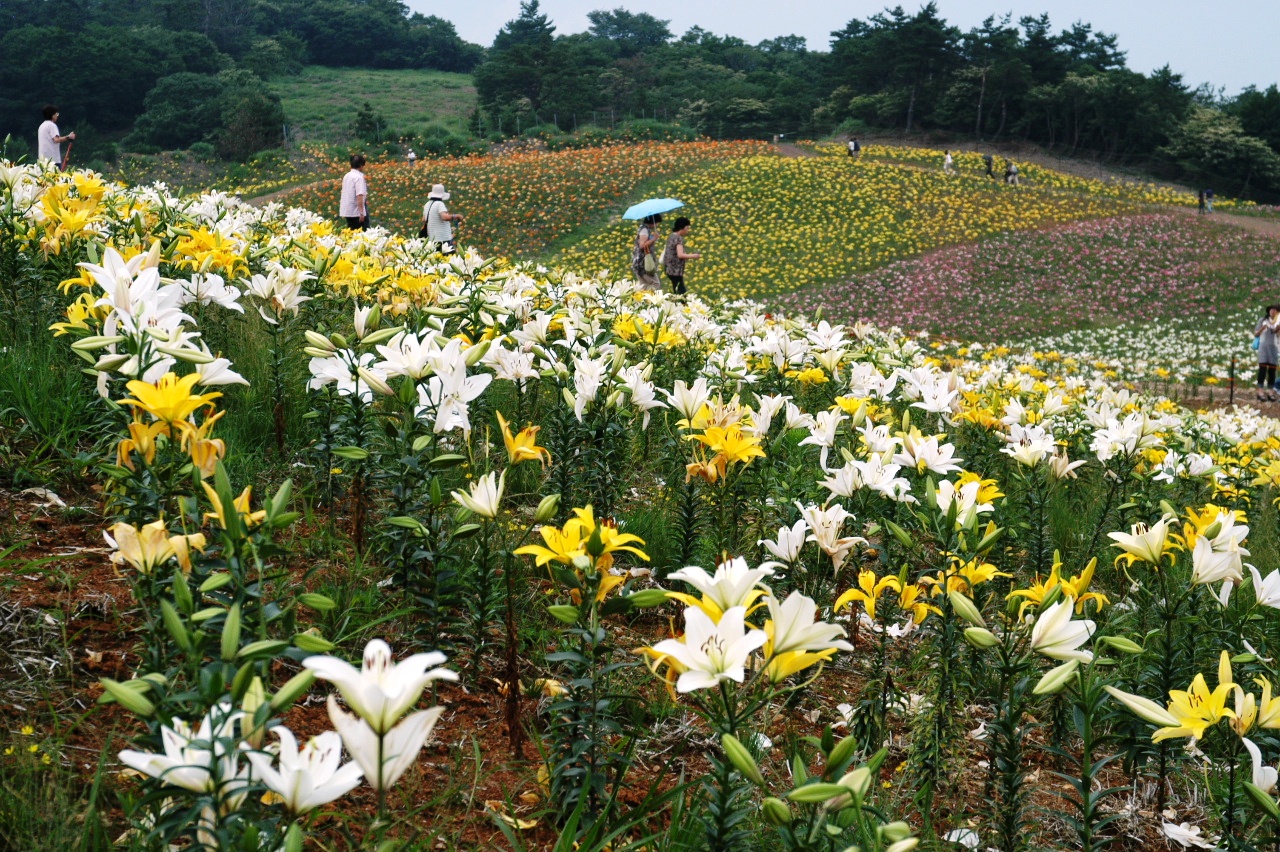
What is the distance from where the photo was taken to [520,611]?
217cm

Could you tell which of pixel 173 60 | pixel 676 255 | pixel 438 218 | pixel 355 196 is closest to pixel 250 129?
pixel 173 60

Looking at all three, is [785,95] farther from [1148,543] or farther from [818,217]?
[1148,543]

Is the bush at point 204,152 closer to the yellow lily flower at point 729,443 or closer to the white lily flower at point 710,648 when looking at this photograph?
the yellow lily flower at point 729,443

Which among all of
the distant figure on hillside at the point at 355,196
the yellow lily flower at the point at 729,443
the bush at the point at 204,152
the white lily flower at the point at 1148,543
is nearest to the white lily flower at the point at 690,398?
the yellow lily flower at the point at 729,443

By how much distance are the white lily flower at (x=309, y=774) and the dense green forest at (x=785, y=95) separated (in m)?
37.1

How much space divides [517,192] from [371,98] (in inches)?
1570

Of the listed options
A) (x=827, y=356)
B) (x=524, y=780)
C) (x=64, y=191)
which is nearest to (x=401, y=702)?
(x=524, y=780)

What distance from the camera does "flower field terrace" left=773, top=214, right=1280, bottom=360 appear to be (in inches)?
673

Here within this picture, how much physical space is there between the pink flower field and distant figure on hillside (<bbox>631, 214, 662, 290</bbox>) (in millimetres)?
6983

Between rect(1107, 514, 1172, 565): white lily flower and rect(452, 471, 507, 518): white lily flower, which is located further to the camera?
rect(1107, 514, 1172, 565): white lily flower

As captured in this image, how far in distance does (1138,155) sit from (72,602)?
51.7 meters

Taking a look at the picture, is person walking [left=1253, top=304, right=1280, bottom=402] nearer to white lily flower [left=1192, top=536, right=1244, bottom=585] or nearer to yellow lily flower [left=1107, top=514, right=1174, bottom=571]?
white lily flower [left=1192, top=536, right=1244, bottom=585]

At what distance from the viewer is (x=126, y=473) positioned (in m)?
1.52

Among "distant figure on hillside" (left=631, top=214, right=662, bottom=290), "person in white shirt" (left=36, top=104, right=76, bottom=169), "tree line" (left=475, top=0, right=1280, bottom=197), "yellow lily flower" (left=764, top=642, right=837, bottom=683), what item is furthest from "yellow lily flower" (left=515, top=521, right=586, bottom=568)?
"tree line" (left=475, top=0, right=1280, bottom=197)
